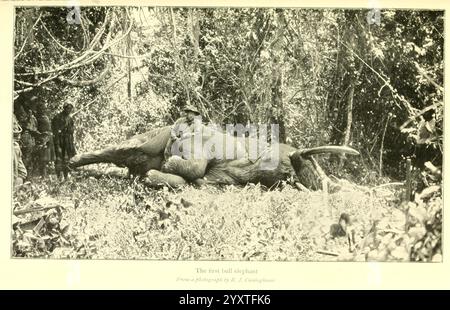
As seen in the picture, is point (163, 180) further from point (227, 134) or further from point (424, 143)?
point (424, 143)

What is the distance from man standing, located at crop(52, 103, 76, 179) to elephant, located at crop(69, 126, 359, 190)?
0.03m

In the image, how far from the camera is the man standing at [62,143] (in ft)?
6.60

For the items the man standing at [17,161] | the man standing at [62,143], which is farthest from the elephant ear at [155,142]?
the man standing at [17,161]

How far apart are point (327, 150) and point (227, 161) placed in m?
0.33

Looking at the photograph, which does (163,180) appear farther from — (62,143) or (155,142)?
(62,143)

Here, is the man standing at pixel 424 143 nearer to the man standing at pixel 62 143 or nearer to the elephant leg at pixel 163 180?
the elephant leg at pixel 163 180

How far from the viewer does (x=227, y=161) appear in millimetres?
2016

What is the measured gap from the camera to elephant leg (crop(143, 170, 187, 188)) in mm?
2014

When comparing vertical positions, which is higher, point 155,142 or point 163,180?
point 155,142

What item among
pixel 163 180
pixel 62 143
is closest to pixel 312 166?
pixel 163 180

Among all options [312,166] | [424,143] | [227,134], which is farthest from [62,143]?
[424,143]

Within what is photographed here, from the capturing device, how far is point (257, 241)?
2004 millimetres

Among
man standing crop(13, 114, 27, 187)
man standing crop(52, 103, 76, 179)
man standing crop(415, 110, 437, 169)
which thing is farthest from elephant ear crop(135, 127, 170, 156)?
man standing crop(415, 110, 437, 169)
